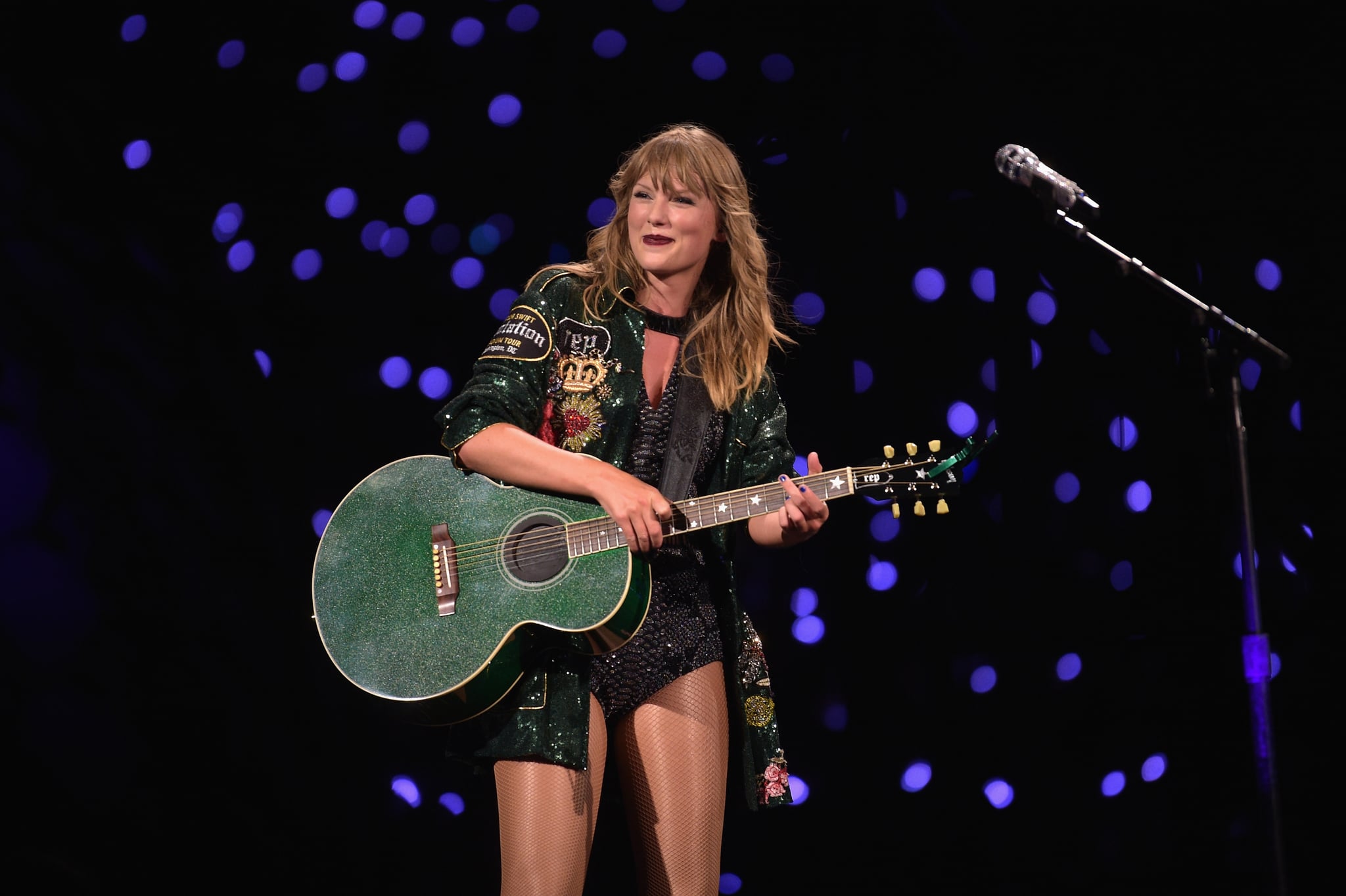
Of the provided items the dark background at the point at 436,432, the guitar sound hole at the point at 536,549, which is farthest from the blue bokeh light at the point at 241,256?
the guitar sound hole at the point at 536,549

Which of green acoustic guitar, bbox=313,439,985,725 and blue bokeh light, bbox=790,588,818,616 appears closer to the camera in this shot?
green acoustic guitar, bbox=313,439,985,725

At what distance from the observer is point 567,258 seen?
277cm

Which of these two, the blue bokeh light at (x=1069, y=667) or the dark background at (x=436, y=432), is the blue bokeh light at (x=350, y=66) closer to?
the dark background at (x=436, y=432)

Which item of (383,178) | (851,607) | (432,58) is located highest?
(432,58)

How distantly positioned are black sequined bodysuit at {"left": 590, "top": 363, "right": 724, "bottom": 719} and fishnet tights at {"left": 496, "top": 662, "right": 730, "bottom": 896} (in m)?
0.03

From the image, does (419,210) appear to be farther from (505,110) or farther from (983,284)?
(983,284)

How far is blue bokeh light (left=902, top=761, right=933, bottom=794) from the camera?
276cm

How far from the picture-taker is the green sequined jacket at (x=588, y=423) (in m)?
1.92

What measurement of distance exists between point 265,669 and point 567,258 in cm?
129

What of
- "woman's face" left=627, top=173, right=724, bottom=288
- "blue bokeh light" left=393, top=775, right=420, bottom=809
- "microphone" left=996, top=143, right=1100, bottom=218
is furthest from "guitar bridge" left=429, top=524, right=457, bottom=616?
"microphone" left=996, top=143, right=1100, bottom=218

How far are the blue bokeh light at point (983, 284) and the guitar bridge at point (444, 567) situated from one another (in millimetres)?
1538

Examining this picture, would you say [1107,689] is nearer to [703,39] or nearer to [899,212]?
[899,212]

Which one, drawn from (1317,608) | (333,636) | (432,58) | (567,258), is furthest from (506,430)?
(1317,608)

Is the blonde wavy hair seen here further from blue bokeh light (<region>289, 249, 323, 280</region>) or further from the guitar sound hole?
blue bokeh light (<region>289, 249, 323, 280</region>)
